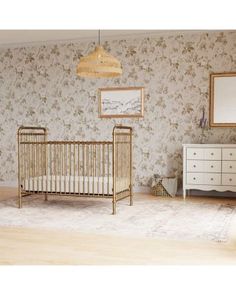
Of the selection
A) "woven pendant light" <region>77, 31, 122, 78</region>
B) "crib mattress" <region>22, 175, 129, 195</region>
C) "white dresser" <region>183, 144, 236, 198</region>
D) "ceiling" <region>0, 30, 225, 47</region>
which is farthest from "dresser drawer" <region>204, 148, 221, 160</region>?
"woven pendant light" <region>77, 31, 122, 78</region>

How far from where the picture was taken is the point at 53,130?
6.89 meters

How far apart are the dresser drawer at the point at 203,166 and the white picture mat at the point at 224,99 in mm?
682

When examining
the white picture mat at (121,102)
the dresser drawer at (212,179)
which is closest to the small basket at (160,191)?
the dresser drawer at (212,179)

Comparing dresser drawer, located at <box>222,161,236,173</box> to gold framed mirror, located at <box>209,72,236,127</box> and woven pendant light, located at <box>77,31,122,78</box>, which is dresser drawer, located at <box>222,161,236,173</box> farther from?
woven pendant light, located at <box>77,31,122,78</box>

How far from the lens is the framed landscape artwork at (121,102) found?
20.8ft

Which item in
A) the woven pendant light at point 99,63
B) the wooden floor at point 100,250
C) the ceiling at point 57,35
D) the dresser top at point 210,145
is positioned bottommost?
the wooden floor at point 100,250

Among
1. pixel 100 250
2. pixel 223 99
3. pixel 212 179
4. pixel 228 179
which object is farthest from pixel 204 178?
pixel 100 250

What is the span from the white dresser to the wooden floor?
1940 mm

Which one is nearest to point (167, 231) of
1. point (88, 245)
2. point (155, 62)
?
point (88, 245)

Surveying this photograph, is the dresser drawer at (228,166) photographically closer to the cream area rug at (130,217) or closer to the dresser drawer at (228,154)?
the dresser drawer at (228,154)

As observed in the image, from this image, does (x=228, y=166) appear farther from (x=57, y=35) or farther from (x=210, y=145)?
(x=57, y=35)

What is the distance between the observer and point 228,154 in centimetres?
553

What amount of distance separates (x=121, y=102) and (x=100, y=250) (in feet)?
12.0

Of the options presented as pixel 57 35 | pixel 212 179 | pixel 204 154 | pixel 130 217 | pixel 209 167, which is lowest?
pixel 130 217
